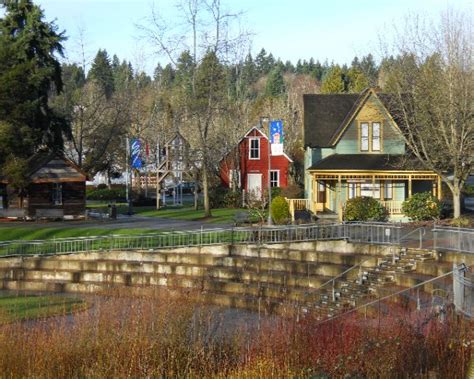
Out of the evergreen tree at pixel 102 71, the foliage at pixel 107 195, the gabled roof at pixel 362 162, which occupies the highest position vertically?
the evergreen tree at pixel 102 71

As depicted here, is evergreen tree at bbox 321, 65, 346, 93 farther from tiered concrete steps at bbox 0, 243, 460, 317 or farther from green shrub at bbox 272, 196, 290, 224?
tiered concrete steps at bbox 0, 243, 460, 317

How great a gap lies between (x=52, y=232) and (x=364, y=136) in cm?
1903

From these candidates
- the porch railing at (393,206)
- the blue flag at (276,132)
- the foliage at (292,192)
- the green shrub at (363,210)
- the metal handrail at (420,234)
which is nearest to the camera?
the metal handrail at (420,234)

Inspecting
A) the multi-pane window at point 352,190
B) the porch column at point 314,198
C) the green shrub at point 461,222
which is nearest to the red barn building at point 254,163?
the porch column at point 314,198

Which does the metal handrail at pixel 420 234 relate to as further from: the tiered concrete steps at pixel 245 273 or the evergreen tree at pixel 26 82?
the evergreen tree at pixel 26 82

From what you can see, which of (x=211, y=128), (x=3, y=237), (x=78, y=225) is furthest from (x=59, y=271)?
(x=211, y=128)

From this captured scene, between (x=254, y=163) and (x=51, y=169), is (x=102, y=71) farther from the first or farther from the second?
(x=51, y=169)

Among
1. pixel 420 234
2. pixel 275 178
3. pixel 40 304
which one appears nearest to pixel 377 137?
pixel 420 234

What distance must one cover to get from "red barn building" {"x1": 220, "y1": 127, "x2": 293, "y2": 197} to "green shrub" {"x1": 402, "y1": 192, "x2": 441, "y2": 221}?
24635 millimetres

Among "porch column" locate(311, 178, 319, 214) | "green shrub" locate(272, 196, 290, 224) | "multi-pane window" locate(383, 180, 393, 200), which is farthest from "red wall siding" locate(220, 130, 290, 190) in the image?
"green shrub" locate(272, 196, 290, 224)

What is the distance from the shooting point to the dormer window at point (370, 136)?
4209 cm

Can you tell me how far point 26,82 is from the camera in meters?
46.5

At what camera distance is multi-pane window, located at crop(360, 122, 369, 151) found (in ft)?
139

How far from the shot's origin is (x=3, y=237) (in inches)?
1476
